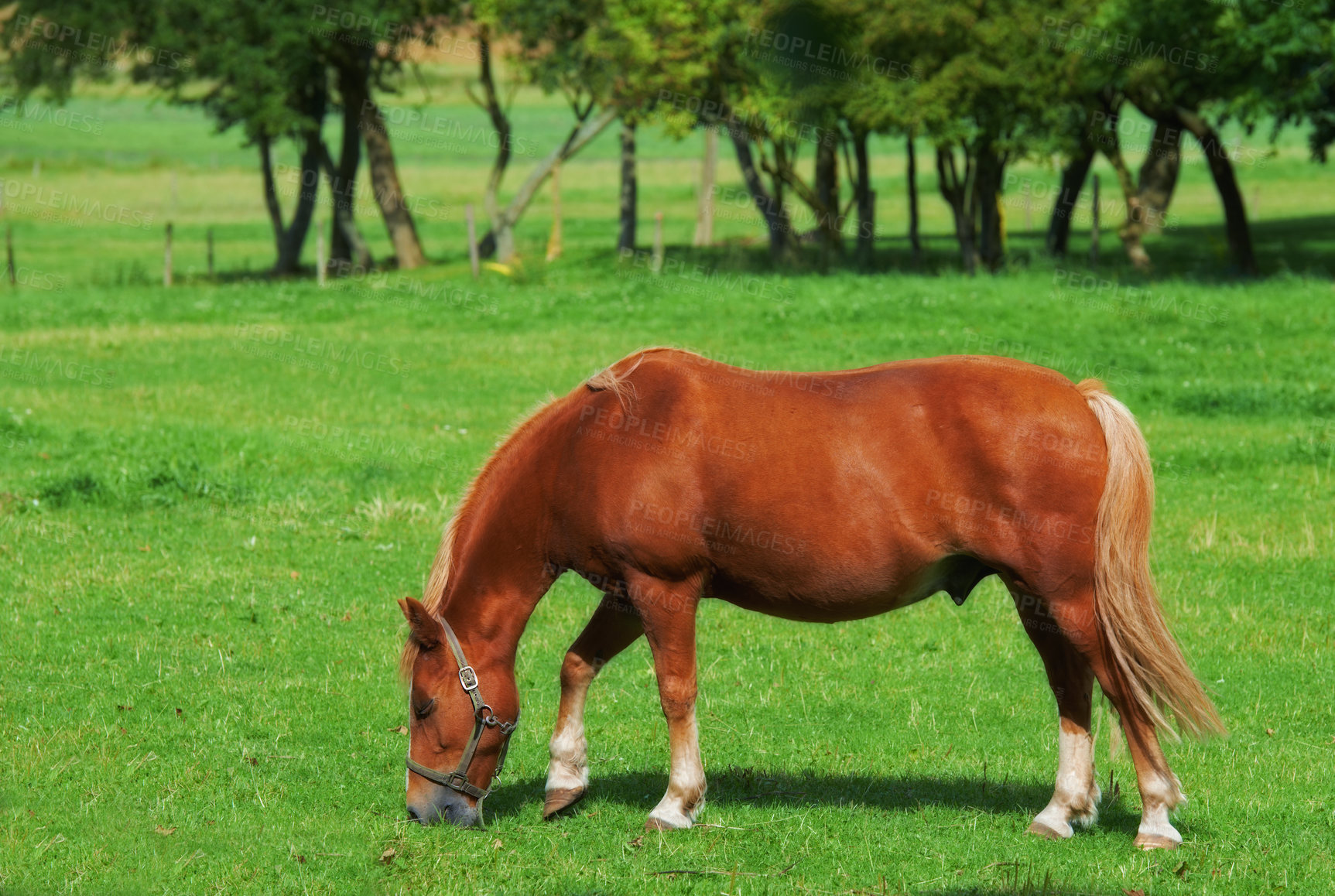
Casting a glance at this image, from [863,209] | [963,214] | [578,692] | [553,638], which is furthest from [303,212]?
[578,692]

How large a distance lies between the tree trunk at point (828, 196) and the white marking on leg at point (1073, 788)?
25313 mm

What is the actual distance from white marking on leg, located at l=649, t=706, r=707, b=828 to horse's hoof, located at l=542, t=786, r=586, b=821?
431 millimetres

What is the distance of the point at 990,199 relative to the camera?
2906 cm

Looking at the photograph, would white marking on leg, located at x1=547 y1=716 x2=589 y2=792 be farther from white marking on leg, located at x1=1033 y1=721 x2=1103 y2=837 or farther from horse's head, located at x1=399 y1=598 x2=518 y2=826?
white marking on leg, located at x1=1033 y1=721 x2=1103 y2=837

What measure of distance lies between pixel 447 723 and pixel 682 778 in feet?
3.60

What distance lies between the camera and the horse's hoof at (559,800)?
620 cm

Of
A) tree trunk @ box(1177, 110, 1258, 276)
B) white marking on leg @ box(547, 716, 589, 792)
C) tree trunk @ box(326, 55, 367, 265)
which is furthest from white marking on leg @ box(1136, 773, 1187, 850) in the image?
tree trunk @ box(326, 55, 367, 265)

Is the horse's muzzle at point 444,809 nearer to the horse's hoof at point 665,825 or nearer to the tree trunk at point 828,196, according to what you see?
the horse's hoof at point 665,825

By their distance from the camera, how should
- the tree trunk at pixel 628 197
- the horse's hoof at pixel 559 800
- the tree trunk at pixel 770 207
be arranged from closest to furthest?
the horse's hoof at pixel 559 800 < the tree trunk at pixel 770 207 < the tree trunk at pixel 628 197

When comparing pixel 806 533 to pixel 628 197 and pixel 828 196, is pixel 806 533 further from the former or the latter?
pixel 628 197

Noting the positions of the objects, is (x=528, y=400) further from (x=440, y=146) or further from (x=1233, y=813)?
(x=440, y=146)

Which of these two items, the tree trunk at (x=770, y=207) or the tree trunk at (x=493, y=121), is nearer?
the tree trunk at (x=770, y=207)

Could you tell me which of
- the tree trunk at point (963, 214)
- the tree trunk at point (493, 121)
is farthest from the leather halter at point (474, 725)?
the tree trunk at point (493, 121)

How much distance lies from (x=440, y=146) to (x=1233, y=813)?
88321mm
